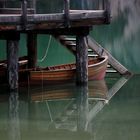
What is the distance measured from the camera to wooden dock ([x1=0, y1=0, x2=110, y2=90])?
1320cm

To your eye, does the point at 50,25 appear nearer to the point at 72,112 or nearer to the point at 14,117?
the point at 72,112

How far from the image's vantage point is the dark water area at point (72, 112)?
9906 mm

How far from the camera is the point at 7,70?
14492 millimetres

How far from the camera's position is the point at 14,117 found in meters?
11.4

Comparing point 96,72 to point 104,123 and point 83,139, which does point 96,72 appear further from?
point 83,139

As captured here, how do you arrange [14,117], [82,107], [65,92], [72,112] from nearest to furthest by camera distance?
[14,117]
[72,112]
[82,107]
[65,92]

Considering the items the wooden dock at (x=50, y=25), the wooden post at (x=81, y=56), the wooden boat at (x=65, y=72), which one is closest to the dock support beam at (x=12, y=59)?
the wooden dock at (x=50, y=25)

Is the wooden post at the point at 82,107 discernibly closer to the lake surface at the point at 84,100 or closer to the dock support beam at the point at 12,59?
the lake surface at the point at 84,100

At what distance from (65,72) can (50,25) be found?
2582mm

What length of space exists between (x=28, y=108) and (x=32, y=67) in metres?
4.26

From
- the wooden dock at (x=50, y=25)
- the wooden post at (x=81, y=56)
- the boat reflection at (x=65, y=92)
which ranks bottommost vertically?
the boat reflection at (x=65, y=92)

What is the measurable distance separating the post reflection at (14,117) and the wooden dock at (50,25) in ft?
1.77

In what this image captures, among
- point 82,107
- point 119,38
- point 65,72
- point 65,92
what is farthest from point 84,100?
point 119,38

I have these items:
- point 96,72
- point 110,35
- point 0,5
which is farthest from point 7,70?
point 110,35
